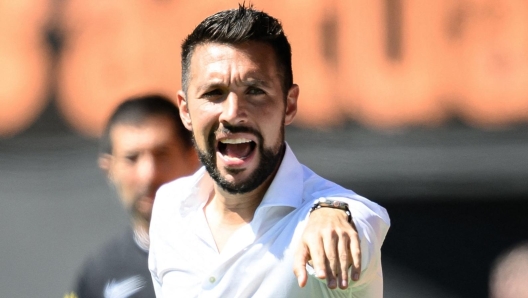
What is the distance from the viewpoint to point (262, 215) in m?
2.11

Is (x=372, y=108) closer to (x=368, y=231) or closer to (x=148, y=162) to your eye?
(x=148, y=162)

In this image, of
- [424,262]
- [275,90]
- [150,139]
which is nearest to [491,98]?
[424,262]

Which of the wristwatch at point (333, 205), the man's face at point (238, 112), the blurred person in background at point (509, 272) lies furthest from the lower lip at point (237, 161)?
the blurred person in background at point (509, 272)

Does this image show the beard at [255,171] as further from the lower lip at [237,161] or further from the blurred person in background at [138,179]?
the blurred person in background at [138,179]

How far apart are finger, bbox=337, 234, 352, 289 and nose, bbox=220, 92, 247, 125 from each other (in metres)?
0.48

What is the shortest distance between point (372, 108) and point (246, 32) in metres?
1.83

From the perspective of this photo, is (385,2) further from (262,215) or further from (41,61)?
(262,215)

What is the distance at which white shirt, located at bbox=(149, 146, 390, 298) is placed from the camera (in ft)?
6.31

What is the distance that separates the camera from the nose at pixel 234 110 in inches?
80.2

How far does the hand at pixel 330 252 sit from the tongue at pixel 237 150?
41cm

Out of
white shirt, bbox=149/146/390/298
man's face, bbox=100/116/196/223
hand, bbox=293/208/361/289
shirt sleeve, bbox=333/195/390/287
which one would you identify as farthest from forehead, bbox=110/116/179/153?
hand, bbox=293/208/361/289

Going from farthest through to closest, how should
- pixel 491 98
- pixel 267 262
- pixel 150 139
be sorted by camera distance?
pixel 491 98, pixel 150 139, pixel 267 262

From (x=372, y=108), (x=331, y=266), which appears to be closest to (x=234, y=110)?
(x=331, y=266)

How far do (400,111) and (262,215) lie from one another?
6.12ft
